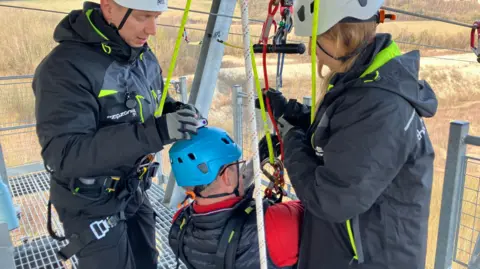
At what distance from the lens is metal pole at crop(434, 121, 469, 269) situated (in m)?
1.85

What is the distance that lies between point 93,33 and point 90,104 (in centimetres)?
28

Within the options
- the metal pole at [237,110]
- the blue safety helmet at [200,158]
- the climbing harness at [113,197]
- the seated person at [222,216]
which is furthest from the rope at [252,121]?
the metal pole at [237,110]

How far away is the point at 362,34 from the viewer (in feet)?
3.36

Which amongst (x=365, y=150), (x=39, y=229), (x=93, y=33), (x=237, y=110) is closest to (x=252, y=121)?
(x=365, y=150)

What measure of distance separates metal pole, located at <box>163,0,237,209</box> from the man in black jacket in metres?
1.09

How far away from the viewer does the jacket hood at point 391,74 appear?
92 cm

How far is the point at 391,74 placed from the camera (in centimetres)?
93

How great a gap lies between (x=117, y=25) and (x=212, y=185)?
680 mm

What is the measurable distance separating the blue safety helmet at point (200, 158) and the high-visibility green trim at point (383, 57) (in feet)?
1.90

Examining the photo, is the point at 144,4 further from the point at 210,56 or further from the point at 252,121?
the point at 210,56

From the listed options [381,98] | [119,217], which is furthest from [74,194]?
[381,98]

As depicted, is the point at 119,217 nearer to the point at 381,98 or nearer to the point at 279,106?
the point at 279,106

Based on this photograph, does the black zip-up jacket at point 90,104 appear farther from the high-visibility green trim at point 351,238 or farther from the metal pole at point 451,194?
the metal pole at point 451,194

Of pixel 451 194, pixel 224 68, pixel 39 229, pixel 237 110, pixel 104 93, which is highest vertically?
pixel 104 93
